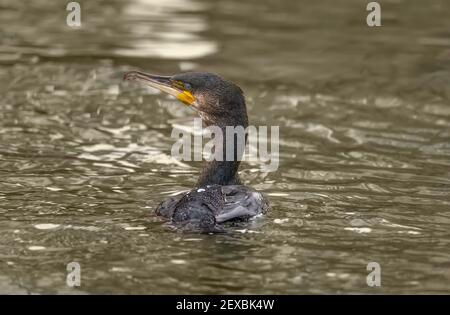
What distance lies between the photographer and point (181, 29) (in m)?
16.9

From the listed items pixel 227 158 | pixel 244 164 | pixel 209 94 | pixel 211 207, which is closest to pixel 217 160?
pixel 227 158

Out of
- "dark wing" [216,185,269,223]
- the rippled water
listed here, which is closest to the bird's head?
"dark wing" [216,185,269,223]

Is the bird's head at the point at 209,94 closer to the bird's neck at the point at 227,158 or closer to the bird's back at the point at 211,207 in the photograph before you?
the bird's neck at the point at 227,158

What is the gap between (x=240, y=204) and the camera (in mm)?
9172

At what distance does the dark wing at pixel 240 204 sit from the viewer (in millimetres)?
9008

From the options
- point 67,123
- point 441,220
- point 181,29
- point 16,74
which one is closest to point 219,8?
point 181,29

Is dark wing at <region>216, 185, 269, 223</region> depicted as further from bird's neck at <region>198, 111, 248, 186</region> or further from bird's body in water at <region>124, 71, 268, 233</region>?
bird's neck at <region>198, 111, 248, 186</region>

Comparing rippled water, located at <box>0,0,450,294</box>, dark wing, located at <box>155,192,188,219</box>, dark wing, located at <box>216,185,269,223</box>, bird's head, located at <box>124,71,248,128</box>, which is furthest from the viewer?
bird's head, located at <box>124,71,248,128</box>

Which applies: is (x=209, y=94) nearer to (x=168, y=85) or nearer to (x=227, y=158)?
(x=168, y=85)

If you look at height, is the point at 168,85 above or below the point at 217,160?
above

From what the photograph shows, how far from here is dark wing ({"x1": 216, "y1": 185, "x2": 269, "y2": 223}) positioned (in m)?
9.01

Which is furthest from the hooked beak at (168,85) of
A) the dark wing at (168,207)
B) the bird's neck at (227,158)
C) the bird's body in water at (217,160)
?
the dark wing at (168,207)

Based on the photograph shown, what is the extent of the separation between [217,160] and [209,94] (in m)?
0.63
